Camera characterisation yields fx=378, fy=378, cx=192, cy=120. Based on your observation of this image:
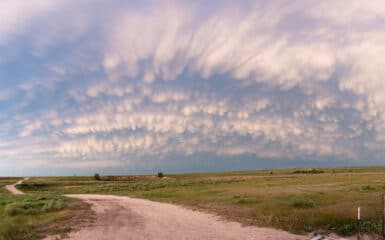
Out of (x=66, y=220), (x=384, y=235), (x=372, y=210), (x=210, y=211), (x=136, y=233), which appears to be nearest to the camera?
(x=384, y=235)

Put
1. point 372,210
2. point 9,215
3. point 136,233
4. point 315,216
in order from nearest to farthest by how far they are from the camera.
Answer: point 136,233
point 315,216
point 372,210
point 9,215

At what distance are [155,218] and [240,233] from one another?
26.3 ft

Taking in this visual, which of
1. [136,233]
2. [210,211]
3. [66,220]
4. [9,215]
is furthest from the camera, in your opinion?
[9,215]

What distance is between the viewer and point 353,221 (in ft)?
63.1

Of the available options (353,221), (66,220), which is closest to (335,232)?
(353,221)

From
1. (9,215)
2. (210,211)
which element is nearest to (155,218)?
(210,211)

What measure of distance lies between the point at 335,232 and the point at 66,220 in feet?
52.8

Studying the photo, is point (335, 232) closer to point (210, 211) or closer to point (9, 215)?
point (210, 211)

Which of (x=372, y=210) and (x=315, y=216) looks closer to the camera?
(x=315, y=216)

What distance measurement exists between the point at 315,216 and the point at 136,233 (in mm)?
9664

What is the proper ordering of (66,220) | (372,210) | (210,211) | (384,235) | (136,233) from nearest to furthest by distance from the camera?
1. (384,235)
2. (136,233)
3. (372,210)
4. (66,220)
5. (210,211)

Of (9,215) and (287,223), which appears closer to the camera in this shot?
(287,223)

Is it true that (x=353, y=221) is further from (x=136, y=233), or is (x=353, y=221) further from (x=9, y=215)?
(x=9, y=215)

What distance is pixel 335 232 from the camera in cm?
1781
